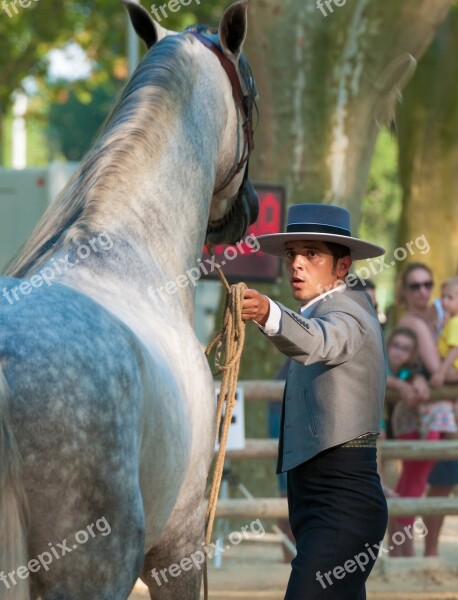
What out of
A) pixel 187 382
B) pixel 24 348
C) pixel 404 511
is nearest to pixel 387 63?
pixel 404 511

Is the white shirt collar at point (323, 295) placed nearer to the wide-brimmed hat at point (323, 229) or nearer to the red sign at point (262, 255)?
the wide-brimmed hat at point (323, 229)

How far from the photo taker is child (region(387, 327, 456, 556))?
795cm

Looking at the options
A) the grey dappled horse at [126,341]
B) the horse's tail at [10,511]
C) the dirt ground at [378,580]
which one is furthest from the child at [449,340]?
the horse's tail at [10,511]

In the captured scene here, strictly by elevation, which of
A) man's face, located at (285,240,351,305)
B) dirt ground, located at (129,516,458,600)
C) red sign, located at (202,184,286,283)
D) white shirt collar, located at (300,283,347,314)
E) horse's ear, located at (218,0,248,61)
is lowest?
dirt ground, located at (129,516,458,600)

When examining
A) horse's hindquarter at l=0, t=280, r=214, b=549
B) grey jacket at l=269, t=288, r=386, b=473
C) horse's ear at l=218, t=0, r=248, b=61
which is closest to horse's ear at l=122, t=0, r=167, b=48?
horse's ear at l=218, t=0, r=248, b=61

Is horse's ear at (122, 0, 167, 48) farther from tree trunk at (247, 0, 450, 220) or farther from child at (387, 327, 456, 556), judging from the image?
tree trunk at (247, 0, 450, 220)

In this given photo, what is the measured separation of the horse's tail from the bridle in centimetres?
213

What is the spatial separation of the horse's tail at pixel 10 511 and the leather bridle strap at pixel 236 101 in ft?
6.99

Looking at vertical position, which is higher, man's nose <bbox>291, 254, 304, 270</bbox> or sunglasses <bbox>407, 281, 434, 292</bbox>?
sunglasses <bbox>407, 281, 434, 292</bbox>

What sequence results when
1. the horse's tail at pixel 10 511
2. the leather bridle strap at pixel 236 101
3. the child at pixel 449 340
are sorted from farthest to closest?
1. the child at pixel 449 340
2. the leather bridle strap at pixel 236 101
3. the horse's tail at pixel 10 511

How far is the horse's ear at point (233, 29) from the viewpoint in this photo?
427 centimetres

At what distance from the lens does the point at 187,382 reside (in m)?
3.50

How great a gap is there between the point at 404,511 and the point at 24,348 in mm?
5357

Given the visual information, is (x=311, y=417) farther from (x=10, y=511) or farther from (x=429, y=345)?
(x=429, y=345)
